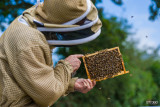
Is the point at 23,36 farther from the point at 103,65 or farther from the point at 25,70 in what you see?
the point at 103,65

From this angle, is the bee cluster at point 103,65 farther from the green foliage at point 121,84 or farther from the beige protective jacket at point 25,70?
the green foliage at point 121,84

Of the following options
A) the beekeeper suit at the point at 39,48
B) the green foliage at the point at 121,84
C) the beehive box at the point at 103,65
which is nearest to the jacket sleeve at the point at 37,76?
the beekeeper suit at the point at 39,48

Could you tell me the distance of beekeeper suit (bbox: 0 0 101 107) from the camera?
154 cm

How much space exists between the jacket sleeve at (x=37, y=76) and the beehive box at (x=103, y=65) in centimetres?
40

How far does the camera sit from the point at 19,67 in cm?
153

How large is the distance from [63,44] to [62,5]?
0.30 metres

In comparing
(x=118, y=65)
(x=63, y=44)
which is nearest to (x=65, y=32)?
(x=63, y=44)

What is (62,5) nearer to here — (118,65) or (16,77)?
(16,77)

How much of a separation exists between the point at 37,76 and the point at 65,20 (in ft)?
1.49

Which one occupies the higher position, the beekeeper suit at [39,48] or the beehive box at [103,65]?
the beekeeper suit at [39,48]

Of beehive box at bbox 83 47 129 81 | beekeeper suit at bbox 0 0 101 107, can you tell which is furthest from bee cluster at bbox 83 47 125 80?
beekeeper suit at bbox 0 0 101 107

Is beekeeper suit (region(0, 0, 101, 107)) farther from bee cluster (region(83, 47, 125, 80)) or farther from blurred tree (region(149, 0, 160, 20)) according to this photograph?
blurred tree (region(149, 0, 160, 20))

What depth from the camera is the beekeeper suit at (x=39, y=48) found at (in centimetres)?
154

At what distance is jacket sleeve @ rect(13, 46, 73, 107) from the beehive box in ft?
1.31
